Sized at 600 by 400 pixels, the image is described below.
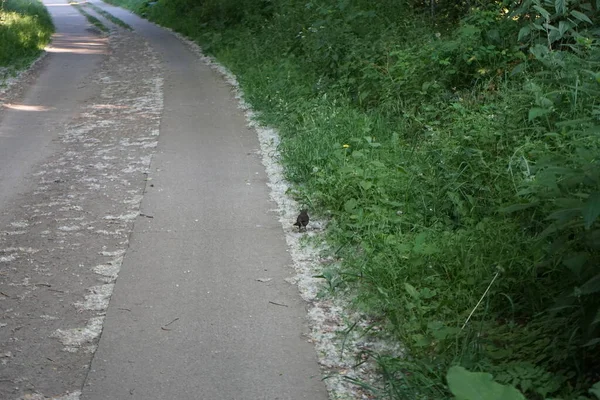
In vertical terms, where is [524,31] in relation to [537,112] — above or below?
above

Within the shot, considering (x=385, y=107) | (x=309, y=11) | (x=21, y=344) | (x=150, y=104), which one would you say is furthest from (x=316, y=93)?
(x=21, y=344)

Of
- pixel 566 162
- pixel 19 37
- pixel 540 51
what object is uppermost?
pixel 540 51

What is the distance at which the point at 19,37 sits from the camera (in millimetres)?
20469

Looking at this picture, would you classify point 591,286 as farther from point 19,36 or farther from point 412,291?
point 19,36

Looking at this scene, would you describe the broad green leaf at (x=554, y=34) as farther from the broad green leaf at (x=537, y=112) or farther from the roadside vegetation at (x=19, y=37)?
the roadside vegetation at (x=19, y=37)

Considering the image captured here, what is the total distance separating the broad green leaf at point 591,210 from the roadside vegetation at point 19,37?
48.0 feet

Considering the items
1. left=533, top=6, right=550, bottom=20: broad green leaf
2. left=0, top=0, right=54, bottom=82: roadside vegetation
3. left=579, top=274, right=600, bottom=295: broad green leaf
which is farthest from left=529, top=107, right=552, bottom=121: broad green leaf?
left=0, top=0, right=54, bottom=82: roadside vegetation

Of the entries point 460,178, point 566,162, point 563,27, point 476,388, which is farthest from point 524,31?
point 476,388

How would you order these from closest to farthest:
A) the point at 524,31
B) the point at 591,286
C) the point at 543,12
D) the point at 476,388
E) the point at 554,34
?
the point at 476,388 → the point at 591,286 → the point at 543,12 → the point at 554,34 → the point at 524,31

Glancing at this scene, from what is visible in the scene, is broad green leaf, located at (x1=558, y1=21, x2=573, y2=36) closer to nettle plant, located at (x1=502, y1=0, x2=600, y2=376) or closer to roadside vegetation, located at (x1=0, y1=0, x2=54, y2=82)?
nettle plant, located at (x1=502, y1=0, x2=600, y2=376)

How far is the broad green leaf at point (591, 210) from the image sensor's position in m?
3.65

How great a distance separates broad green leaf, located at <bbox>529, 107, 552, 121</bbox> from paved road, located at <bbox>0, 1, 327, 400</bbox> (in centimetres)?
267

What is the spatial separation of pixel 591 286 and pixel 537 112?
11.4 ft

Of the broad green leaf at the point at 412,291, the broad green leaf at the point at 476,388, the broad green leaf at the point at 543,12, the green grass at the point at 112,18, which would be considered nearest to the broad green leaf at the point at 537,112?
the broad green leaf at the point at 543,12
